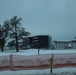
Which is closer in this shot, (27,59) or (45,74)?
(45,74)

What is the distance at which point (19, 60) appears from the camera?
21062 millimetres

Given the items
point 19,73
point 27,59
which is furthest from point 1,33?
point 19,73

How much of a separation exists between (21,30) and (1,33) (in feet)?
27.4

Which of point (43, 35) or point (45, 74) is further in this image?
point (43, 35)

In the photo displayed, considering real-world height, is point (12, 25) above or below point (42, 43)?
above

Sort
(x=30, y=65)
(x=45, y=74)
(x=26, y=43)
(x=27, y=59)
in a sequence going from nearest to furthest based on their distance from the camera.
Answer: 1. (x=45, y=74)
2. (x=30, y=65)
3. (x=27, y=59)
4. (x=26, y=43)

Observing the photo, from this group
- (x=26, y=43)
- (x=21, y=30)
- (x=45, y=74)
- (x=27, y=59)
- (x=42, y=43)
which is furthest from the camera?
(x=26, y=43)

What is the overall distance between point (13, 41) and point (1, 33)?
18.7ft

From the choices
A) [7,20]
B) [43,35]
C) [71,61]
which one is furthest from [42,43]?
[71,61]

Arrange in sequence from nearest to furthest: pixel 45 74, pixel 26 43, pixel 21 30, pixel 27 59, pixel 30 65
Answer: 1. pixel 45 74
2. pixel 30 65
3. pixel 27 59
4. pixel 21 30
5. pixel 26 43

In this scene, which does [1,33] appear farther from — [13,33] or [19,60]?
[19,60]

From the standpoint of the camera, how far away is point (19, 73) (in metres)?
15.4

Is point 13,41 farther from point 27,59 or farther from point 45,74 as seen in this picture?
point 45,74

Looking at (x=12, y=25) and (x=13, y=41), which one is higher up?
(x=12, y=25)
